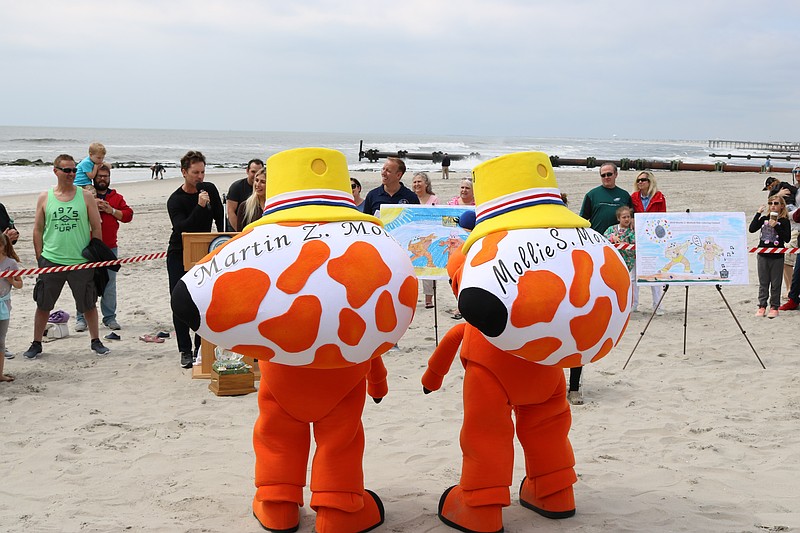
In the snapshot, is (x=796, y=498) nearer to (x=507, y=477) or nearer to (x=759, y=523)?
(x=759, y=523)

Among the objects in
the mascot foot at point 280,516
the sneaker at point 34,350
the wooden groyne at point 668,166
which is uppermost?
the wooden groyne at point 668,166

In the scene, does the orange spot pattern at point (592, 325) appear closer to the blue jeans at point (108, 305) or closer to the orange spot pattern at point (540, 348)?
the orange spot pattern at point (540, 348)

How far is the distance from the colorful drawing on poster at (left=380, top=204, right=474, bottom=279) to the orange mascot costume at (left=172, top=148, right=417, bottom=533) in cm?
363

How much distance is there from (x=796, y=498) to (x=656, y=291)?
5.62m

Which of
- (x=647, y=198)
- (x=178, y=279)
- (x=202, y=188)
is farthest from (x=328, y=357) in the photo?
(x=647, y=198)

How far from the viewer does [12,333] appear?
362 inches

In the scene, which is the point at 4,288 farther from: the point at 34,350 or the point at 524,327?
the point at 524,327

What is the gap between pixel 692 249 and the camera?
827 cm

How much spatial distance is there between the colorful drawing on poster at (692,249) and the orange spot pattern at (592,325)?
4.32 meters

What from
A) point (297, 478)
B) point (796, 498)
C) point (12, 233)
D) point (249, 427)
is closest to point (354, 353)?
point (297, 478)

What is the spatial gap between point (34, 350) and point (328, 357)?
5.44m

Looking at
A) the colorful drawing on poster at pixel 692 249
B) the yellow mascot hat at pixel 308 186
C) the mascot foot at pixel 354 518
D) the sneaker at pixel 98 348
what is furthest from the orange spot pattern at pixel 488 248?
the sneaker at pixel 98 348

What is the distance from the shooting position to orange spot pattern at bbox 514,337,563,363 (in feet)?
13.2

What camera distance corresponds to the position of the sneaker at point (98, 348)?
8.38m
